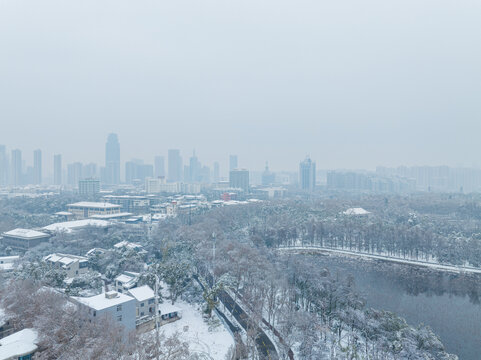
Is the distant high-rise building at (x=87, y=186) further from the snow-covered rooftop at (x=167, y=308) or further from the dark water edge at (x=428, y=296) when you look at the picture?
the snow-covered rooftop at (x=167, y=308)

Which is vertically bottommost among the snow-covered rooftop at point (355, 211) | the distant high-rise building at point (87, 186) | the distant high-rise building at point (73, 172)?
the snow-covered rooftop at point (355, 211)

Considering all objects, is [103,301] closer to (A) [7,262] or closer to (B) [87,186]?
(A) [7,262]

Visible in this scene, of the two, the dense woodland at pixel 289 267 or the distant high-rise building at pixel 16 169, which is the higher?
the distant high-rise building at pixel 16 169

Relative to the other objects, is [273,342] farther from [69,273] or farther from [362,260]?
[362,260]

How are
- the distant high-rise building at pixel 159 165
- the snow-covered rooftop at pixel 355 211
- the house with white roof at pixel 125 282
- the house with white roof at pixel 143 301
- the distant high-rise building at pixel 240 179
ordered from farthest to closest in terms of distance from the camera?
the distant high-rise building at pixel 159 165 → the distant high-rise building at pixel 240 179 → the snow-covered rooftop at pixel 355 211 → the house with white roof at pixel 125 282 → the house with white roof at pixel 143 301

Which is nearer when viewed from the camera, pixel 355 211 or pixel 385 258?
pixel 385 258

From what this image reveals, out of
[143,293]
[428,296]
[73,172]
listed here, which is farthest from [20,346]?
[73,172]

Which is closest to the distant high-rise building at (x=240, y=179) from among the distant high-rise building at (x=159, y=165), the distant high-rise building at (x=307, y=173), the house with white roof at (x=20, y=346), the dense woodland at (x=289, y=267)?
the distant high-rise building at (x=307, y=173)
